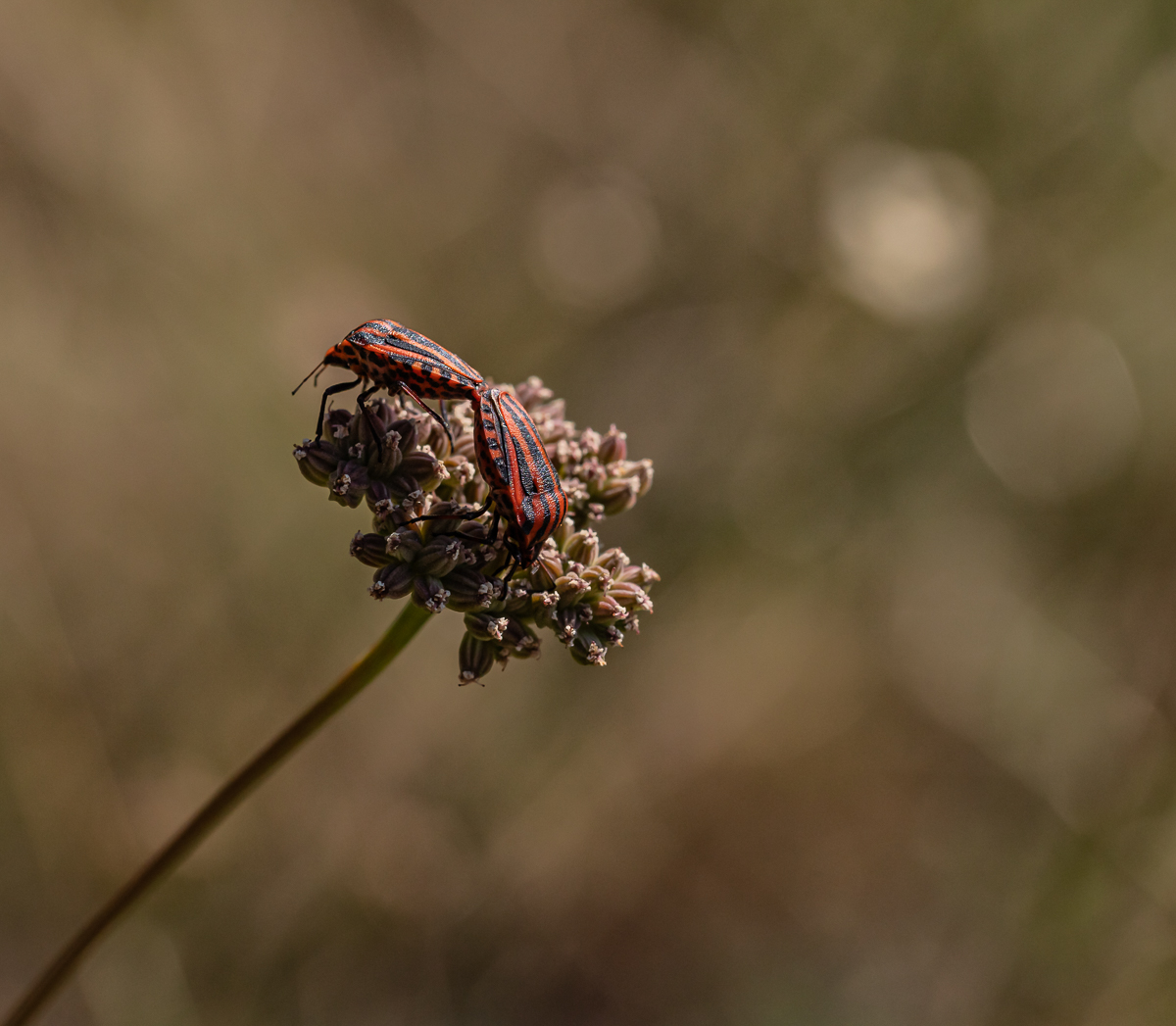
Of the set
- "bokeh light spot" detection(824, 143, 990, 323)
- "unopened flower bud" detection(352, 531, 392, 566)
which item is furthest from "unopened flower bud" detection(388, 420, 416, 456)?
"bokeh light spot" detection(824, 143, 990, 323)

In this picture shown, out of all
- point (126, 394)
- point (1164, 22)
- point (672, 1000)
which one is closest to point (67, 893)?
point (126, 394)

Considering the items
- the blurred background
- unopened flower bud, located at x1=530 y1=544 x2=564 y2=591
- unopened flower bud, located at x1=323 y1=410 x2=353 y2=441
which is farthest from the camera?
the blurred background

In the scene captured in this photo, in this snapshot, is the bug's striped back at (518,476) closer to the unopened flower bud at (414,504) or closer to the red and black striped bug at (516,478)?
the red and black striped bug at (516,478)

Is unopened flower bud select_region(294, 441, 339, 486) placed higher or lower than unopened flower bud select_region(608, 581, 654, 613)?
lower

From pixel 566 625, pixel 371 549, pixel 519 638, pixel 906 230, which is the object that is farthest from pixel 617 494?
pixel 906 230

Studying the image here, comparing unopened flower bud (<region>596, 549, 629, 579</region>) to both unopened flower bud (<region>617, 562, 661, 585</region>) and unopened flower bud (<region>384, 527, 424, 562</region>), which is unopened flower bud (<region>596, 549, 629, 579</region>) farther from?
unopened flower bud (<region>384, 527, 424, 562</region>)

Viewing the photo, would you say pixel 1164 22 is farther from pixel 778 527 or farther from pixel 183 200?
pixel 183 200

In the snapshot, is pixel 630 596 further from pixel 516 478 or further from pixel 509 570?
pixel 516 478
